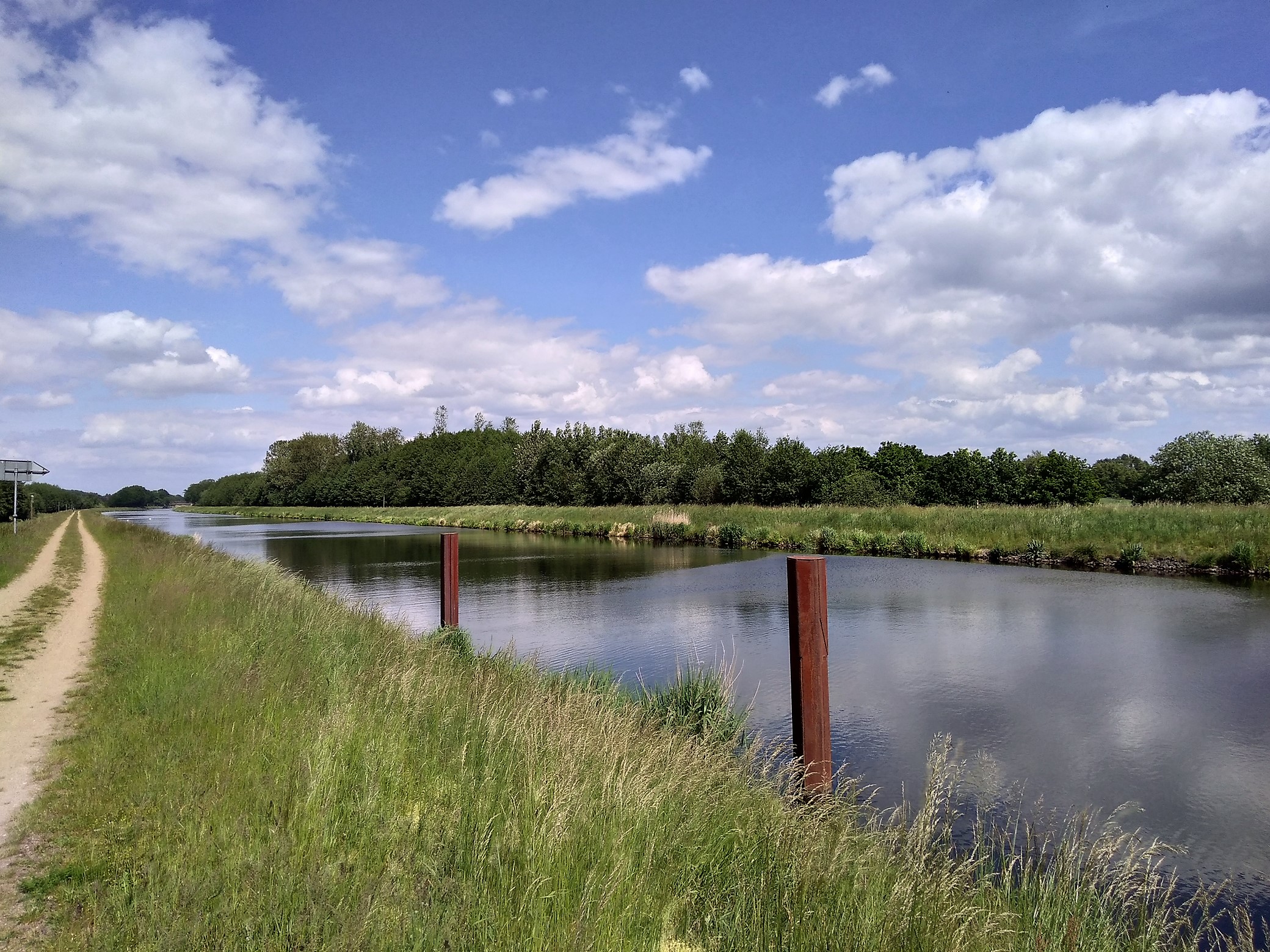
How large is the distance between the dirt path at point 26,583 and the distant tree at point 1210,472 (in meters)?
39.1

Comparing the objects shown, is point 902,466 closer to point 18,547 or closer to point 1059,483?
point 1059,483

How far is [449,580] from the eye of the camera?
1119 centimetres

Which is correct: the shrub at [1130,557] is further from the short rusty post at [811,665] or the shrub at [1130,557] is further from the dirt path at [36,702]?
the dirt path at [36,702]

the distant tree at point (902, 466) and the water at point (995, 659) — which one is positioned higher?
the distant tree at point (902, 466)

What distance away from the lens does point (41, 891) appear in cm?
321

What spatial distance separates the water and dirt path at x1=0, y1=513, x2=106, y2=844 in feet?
15.7

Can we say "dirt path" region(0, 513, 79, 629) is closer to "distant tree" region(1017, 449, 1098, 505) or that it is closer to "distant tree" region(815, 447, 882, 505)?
"distant tree" region(815, 447, 882, 505)

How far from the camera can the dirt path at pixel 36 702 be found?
14.8ft

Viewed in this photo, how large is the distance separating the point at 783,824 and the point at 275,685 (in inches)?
170

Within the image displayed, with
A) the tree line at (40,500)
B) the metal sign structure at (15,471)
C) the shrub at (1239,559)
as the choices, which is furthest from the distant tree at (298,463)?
the shrub at (1239,559)

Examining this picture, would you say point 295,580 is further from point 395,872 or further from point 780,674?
point 395,872

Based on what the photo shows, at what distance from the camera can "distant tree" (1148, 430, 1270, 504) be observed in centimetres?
3231

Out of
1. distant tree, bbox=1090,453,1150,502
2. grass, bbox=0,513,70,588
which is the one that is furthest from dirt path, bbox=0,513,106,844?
distant tree, bbox=1090,453,1150,502

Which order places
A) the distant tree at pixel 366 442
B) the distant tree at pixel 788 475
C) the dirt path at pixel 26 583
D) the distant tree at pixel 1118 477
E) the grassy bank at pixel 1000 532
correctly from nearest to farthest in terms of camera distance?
the dirt path at pixel 26 583 → the grassy bank at pixel 1000 532 → the distant tree at pixel 788 475 → the distant tree at pixel 1118 477 → the distant tree at pixel 366 442
